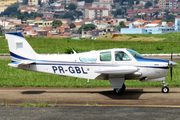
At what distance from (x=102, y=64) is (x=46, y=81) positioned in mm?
6494

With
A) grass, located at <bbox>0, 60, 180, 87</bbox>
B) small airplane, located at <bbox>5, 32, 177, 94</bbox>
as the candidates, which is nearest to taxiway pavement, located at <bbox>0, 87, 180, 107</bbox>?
small airplane, located at <bbox>5, 32, 177, 94</bbox>

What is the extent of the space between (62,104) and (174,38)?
50.9m

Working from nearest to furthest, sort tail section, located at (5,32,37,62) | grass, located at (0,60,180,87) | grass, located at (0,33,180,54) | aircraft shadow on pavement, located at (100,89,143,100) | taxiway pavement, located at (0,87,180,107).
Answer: taxiway pavement, located at (0,87,180,107) → aircraft shadow on pavement, located at (100,89,143,100) → tail section, located at (5,32,37,62) → grass, located at (0,60,180,87) → grass, located at (0,33,180,54)

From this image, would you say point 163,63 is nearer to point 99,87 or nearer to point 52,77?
point 99,87

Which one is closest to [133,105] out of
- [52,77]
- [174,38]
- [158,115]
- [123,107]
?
[123,107]

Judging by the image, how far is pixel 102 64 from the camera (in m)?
15.7

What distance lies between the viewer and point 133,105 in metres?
14.1

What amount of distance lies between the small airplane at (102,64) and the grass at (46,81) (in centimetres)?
286

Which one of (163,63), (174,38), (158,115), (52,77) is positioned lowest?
(174,38)

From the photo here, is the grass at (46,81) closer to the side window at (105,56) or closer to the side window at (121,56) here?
the side window at (105,56)

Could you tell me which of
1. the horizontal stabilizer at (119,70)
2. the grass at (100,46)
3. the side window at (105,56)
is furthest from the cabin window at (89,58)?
the grass at (100,46)

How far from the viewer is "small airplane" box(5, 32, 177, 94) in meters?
15.5

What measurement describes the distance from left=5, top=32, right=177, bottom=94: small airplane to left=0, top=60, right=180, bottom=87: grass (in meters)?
2.86

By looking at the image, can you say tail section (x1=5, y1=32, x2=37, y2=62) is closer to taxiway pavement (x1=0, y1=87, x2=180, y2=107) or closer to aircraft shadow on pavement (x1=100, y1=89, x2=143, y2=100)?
taxiway pavement (x1=0, y1=87, x2=180, y2=107)
